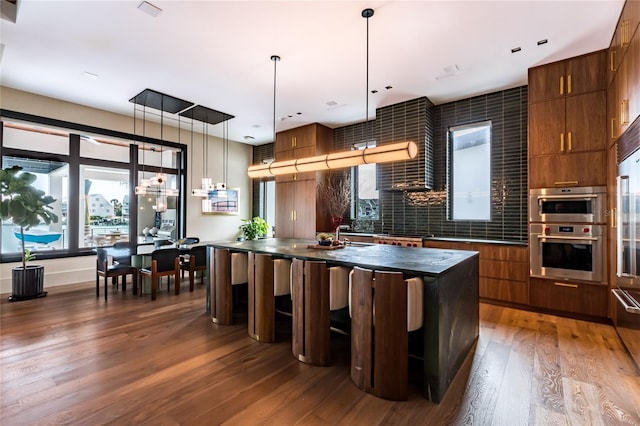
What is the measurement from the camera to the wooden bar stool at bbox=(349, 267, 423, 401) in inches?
78.4

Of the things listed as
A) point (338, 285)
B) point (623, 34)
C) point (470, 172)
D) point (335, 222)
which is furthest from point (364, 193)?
point (623, 34)

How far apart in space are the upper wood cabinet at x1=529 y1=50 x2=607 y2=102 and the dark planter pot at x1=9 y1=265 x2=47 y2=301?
7.28m

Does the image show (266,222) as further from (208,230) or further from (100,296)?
(100,296)

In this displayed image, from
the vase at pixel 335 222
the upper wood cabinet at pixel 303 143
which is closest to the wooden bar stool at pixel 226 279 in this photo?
the vase at pixel 335 222

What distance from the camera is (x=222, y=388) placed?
2.13 m

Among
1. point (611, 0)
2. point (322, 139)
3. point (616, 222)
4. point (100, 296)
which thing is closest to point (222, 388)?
point (100, 296)

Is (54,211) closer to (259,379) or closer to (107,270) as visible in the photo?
(107,270)

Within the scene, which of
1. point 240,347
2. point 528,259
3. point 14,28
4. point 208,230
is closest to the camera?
point 240,347

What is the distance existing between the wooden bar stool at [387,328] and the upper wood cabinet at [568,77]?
10.8 ft

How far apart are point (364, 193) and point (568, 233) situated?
3.31 m

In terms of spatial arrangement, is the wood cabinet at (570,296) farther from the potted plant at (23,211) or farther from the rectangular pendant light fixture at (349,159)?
the potted plant at (23,211)

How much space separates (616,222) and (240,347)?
3854mm

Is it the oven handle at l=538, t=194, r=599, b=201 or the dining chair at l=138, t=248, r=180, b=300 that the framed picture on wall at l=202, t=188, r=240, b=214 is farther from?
the oven handle at l=538, t=194, r=599, b=201

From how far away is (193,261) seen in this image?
4.89 meters
